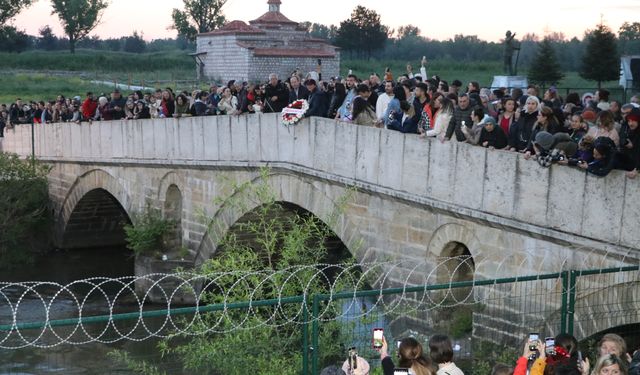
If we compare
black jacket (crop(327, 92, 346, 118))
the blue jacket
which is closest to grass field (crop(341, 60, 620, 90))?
black jacket (crop(327, 92, 346, 118))

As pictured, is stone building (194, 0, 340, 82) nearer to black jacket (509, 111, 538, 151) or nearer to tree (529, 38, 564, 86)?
tree (529, 38, 564, 86)

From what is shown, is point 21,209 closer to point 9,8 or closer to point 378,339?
point 378,339

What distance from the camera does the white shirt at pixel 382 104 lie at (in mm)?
14211

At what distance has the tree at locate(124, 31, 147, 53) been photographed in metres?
107

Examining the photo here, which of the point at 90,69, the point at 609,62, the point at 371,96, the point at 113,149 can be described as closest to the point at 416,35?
the point at 90,69

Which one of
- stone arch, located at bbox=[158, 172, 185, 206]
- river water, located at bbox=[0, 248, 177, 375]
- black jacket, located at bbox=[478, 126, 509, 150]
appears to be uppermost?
black jacket, located at bbox=[478, 126, 509, 150]

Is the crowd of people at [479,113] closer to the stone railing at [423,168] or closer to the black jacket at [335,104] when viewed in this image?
the black jacket at [335,104]

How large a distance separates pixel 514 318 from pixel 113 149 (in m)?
13.5

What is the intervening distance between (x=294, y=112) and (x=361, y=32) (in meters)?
62.2

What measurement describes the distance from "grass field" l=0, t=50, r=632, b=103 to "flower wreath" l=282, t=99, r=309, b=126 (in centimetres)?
1967

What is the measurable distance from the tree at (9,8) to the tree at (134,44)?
27.9m

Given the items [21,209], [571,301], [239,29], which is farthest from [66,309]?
[239,29]

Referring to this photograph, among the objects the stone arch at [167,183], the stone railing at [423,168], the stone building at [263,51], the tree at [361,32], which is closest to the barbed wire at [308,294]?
the stone railing at [423,168]

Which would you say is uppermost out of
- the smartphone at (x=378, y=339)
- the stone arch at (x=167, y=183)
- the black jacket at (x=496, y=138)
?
the black jacket at (x=496, y=138)
